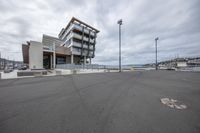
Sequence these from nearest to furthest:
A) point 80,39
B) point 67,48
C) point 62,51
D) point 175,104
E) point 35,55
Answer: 1. point 175,104
2. point 35,55
3. point 62,51
4. point 67,48
5. point 80,39

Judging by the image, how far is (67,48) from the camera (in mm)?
37469

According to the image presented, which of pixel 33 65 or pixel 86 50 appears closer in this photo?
pixel 33 65

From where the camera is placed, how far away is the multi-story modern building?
100 ft

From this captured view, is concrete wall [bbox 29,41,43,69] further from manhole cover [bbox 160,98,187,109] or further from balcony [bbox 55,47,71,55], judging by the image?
manhole cover [bbox 160,98,187,109]

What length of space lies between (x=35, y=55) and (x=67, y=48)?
460 inches

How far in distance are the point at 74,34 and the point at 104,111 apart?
133 feet

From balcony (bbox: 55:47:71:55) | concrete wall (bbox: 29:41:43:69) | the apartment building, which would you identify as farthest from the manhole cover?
the apartment building

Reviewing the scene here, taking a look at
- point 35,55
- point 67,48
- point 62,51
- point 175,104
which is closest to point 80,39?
point 67,48

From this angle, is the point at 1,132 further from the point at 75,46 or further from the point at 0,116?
the point at 75,46

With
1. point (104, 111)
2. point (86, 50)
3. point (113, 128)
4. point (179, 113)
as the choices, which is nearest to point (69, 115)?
point (104, 111)

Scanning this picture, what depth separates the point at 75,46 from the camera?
39406 mm

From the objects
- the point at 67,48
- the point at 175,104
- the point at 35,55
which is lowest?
the point at 175,104

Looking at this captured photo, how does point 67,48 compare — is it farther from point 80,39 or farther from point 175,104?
point 175,104

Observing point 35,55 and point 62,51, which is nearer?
point 35,55
